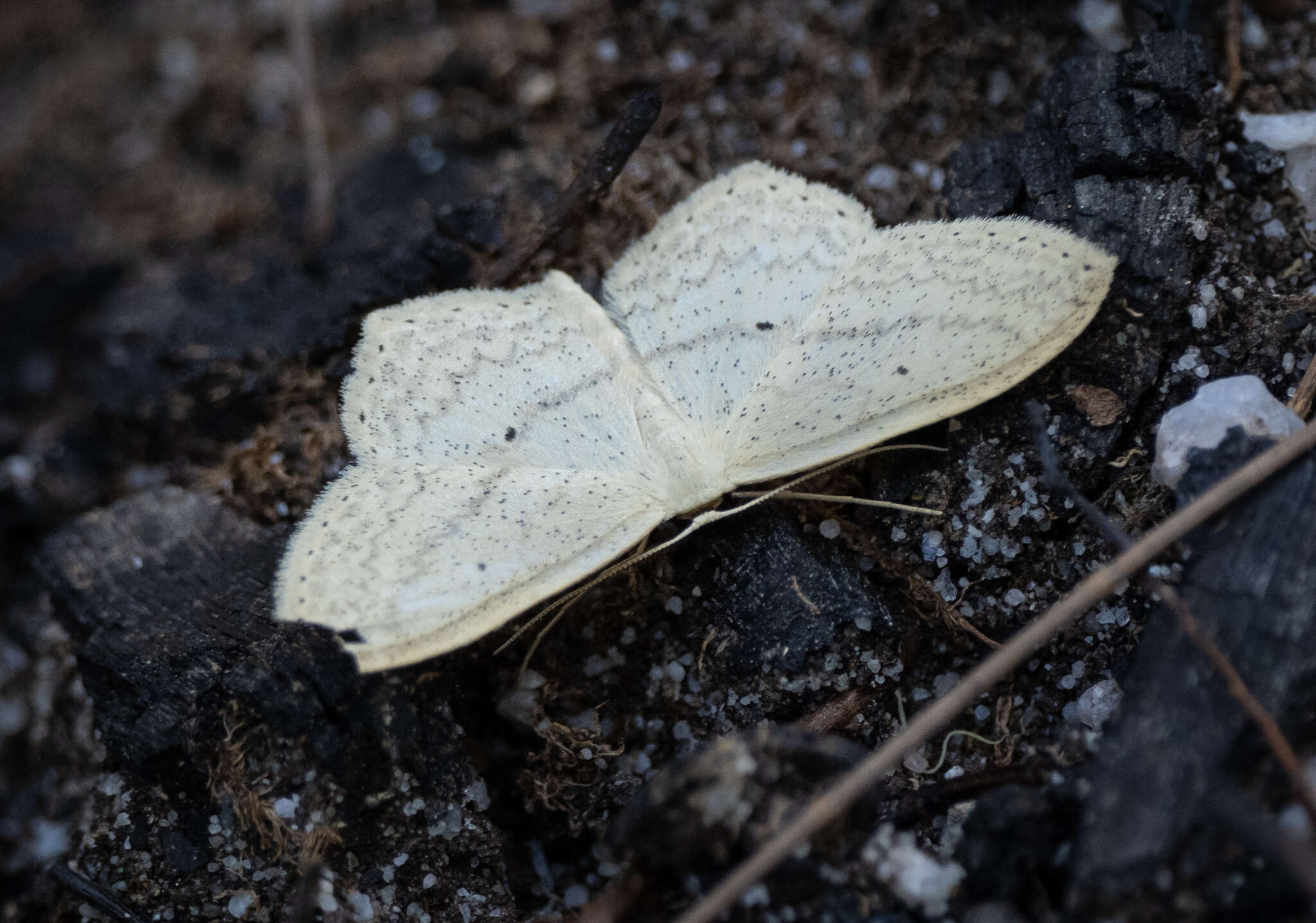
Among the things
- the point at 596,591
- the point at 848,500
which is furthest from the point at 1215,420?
the point at 596,591

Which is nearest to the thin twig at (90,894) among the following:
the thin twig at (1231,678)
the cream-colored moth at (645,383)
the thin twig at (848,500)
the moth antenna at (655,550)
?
the cream-colored moth at (645,383)

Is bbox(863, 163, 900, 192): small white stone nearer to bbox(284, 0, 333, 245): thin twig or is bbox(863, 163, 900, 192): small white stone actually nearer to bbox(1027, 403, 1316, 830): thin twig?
bbox(1027, 403, 1316, 830): thin twig

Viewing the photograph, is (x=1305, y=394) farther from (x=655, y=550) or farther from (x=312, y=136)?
(x=312, y=136)

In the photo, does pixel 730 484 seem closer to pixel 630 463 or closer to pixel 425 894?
pixel 630 463

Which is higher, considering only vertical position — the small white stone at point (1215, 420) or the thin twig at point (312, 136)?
the thin twig at point (312, 136)

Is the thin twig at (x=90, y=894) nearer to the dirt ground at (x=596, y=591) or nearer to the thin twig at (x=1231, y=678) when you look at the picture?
the dirt ground at (x=596, y=591)
